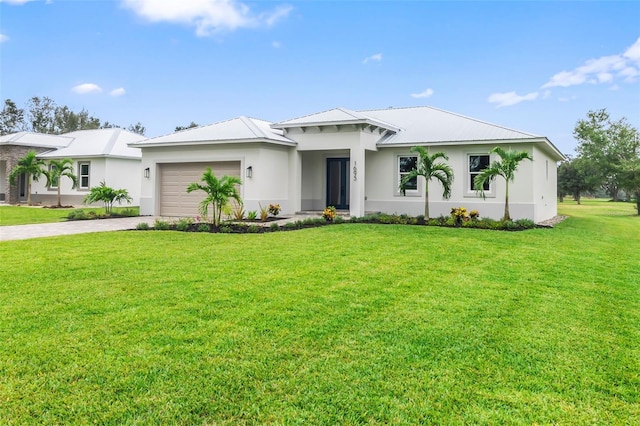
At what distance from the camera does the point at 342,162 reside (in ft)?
62.2

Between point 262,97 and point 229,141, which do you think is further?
point 262,97

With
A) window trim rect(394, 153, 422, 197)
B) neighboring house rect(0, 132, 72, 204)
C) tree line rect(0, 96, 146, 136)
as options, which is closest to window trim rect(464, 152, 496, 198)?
window trim rect(394, 153, 422, 197)

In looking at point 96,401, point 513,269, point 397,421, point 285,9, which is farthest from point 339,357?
point 285,9

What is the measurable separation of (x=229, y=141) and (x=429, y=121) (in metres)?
8.67

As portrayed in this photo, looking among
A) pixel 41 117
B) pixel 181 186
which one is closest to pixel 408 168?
pixel 181 186

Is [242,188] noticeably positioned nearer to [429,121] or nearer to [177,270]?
[429,121]

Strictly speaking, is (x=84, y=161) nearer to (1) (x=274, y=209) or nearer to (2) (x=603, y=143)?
(1) (x=274, y=209)

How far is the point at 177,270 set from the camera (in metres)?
6.77

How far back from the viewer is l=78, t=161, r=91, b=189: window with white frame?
26219 mm

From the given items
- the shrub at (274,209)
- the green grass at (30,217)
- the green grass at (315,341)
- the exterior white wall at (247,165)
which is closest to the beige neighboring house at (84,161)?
the green grass at (30,217)

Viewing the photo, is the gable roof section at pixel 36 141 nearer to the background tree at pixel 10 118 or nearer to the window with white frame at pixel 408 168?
the window with white frame at pixel 408 168

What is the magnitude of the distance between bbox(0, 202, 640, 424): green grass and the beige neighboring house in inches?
778

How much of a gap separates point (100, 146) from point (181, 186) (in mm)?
12161

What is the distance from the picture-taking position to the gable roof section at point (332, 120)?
1609 cm
